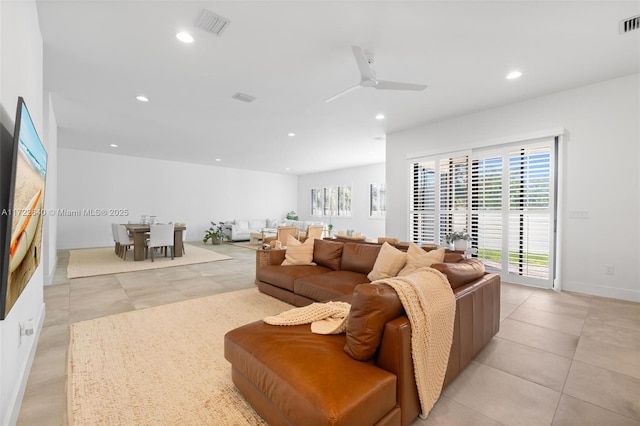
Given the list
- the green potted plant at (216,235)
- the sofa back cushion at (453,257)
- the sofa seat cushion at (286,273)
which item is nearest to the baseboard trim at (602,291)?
the sofa back cushion at (453,257)

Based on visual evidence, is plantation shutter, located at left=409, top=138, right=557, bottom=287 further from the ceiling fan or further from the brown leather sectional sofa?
the brown leather sectional sofa

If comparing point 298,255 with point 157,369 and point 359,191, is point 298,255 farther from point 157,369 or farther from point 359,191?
point 359,191

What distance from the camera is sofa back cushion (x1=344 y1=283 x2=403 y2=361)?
145cm

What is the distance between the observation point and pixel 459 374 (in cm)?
203

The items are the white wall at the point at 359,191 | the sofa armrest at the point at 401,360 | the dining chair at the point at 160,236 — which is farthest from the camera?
the white wall at the point at 359,191

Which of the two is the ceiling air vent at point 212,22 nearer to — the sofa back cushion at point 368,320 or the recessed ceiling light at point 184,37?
the recessed ceiling light at point 184,37

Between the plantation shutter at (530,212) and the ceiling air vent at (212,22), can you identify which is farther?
the plantation shutter at (530,212)

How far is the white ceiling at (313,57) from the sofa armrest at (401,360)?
8.36 feet

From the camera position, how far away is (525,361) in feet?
7.31

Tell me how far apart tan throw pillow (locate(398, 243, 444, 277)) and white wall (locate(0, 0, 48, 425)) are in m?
2.78

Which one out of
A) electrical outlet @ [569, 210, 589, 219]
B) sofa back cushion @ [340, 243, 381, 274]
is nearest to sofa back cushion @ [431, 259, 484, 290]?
sofa back cushion @ [340, 243, 381, 274]

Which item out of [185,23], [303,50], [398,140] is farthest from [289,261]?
[398,140]

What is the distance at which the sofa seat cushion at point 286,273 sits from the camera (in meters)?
3.45

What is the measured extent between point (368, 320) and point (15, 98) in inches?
97.6
